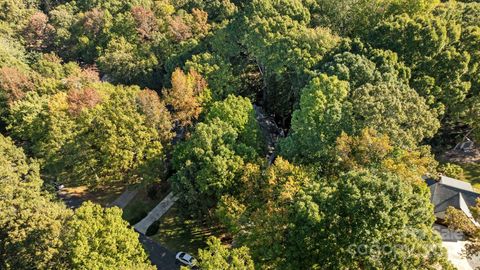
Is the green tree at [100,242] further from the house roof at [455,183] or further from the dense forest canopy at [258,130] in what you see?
the house roof at [455,183]

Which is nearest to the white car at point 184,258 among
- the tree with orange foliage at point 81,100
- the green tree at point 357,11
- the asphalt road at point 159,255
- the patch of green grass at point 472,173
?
the asphalt road at point 159,255

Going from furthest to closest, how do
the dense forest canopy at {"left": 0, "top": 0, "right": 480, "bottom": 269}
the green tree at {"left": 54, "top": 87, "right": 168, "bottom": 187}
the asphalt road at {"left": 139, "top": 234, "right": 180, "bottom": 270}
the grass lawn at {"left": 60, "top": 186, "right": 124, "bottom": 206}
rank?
the grass lawn at {"left": 60, "top": 186, "right": 124, "bottom": 206}
the green tree at {"left": 54, "top": 87, "right": 168, "bottom": 187}
the asphalt road at {"left": 139, "top": 234, "right": 180, "bottom": 270}
the dense forest canopy at {"left": 0, "top": 0, "right": 480, "bottom": 269}

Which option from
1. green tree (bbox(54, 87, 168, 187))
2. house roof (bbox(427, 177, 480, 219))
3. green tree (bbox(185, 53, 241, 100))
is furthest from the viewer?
green tree (bbox(185, 53, 241, 100))

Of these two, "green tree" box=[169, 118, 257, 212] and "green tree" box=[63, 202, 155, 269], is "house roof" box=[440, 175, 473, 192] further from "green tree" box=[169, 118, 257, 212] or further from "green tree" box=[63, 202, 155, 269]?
"green tree" box=[63, 202, 155, 269]

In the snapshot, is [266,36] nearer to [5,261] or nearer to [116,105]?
[116,105]

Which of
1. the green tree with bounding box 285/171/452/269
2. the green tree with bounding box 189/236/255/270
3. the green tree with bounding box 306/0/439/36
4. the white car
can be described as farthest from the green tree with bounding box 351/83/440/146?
the white car

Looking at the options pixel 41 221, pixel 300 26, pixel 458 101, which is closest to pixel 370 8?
pixel 300 26

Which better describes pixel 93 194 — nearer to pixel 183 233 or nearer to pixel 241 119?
pixel 183 233
